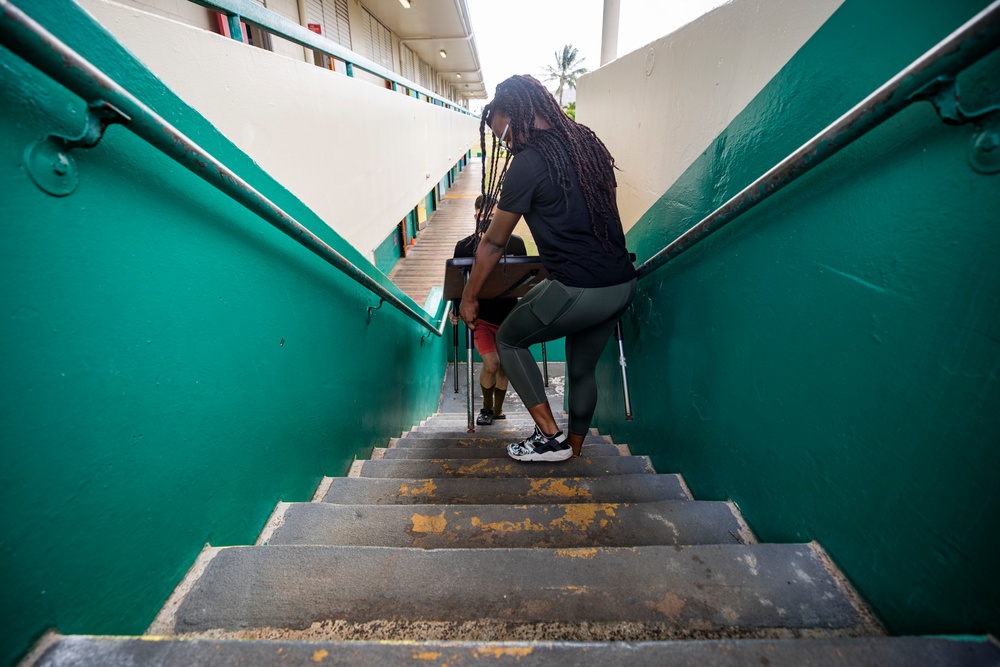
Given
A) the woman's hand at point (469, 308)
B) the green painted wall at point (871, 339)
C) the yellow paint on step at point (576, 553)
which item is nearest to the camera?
the green painted wall at point (871, 339)

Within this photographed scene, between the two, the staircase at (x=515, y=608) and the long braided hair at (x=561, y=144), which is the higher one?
the long braided hair at (x=561, y=144)

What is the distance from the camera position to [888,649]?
739 millimetres

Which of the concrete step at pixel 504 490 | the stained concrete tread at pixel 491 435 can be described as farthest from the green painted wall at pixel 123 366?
the stained concrete tread at pixel 491 435

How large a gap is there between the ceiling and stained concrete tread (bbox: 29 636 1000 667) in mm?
10661

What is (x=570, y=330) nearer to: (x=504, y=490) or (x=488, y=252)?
(x=488, y=252)

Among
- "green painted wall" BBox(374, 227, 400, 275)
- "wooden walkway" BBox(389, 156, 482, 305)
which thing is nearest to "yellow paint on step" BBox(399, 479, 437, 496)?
"wooden walkway" BBox(389, 156, 482, 305)

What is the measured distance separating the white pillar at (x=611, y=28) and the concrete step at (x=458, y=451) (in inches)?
205

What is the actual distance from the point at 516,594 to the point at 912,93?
126 cm

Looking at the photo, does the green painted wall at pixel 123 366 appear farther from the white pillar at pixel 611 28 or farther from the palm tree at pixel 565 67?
the palm tree at pixel 565 67

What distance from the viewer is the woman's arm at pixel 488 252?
168cm

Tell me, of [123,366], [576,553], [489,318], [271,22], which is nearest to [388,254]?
[489,318]

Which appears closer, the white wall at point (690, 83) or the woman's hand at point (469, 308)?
the white wall at point (690, 83)

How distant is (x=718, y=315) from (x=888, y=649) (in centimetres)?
105

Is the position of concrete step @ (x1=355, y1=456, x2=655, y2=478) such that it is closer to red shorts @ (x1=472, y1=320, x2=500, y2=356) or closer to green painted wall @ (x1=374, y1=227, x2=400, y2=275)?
red shorts @ (x1=472, y1=320, x2=500, y2=356)
